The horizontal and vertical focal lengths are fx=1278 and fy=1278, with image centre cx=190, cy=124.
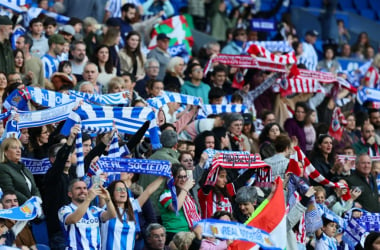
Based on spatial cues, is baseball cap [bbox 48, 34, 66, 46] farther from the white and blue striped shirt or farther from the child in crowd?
the child in crowd

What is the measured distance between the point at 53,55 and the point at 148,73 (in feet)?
4.22

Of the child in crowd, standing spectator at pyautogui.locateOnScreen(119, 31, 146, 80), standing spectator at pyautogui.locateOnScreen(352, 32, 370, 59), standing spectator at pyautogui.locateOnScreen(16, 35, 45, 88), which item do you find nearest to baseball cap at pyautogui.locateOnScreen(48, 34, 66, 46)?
standing spectator at pyautogui.locateOnScreen(16, 35, 45, 88)

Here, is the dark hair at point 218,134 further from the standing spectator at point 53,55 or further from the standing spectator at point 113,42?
the standing spectator at point 53,55

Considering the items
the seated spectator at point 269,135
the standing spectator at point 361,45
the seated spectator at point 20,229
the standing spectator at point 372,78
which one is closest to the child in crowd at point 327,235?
the seated spectator at point 269,135

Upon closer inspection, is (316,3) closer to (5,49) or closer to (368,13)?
(368,13)

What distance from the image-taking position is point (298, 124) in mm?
16062

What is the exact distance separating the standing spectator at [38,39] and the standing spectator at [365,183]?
13.4ft

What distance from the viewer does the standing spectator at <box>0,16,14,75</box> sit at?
45.9 feet

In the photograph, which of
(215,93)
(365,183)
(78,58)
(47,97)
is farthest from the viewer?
(215,93)

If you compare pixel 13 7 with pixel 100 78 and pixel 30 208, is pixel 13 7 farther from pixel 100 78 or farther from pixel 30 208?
pixel 30 208

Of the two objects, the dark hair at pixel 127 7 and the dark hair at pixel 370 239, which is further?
the dark hair at pixel 127 7

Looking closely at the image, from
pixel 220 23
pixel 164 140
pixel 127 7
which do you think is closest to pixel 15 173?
pixel 164 140

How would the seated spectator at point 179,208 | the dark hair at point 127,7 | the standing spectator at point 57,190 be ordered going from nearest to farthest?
the standing spectator at point 57,190 < the seated spectator at point 179,208 < the dark hair at point 127,7

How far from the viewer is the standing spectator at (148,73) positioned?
15344mm
